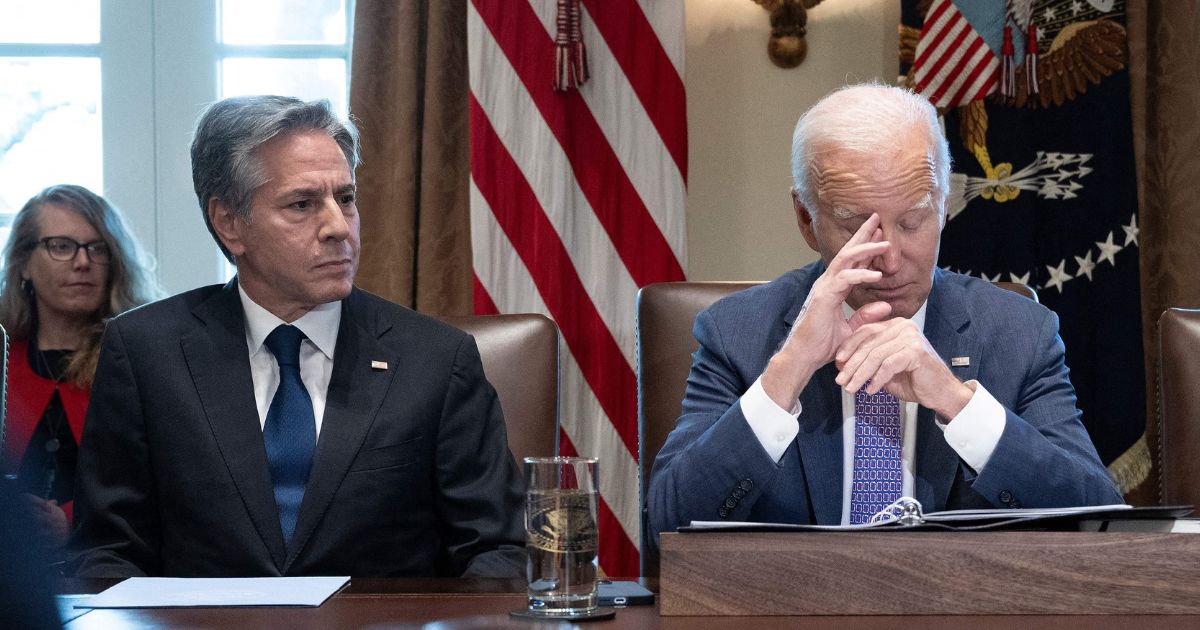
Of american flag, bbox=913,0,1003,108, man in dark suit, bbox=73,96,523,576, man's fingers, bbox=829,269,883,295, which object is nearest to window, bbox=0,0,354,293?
man in dark suit, bbox=73,96,523,576

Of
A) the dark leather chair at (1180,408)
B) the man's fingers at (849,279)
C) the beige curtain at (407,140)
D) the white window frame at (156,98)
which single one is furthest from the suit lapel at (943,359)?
the white window frame at (156,98)

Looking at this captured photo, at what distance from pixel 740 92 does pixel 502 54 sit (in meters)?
0.73

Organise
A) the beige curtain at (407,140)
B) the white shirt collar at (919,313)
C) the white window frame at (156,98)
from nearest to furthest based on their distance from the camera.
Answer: the white shirt collar at (919,313)
the beige curtain at (407,140)
the white window frame at (156,98)

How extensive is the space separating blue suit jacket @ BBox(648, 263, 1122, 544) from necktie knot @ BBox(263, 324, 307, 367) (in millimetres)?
691

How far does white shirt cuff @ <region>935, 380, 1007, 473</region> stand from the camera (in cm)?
175

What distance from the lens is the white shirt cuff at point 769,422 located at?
1.80m

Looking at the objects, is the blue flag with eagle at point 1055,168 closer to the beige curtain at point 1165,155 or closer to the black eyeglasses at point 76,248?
the beige curtain at point 1165,155

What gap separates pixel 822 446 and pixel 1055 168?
170cm

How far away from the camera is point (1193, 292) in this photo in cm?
330

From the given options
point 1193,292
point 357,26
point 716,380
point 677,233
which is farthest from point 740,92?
point 716,380

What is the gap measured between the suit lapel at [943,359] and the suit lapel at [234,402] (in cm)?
105

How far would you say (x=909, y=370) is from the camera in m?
1.77

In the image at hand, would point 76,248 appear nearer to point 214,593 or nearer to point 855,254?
point 214,593

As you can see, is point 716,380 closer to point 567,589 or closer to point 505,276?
point 567,589
